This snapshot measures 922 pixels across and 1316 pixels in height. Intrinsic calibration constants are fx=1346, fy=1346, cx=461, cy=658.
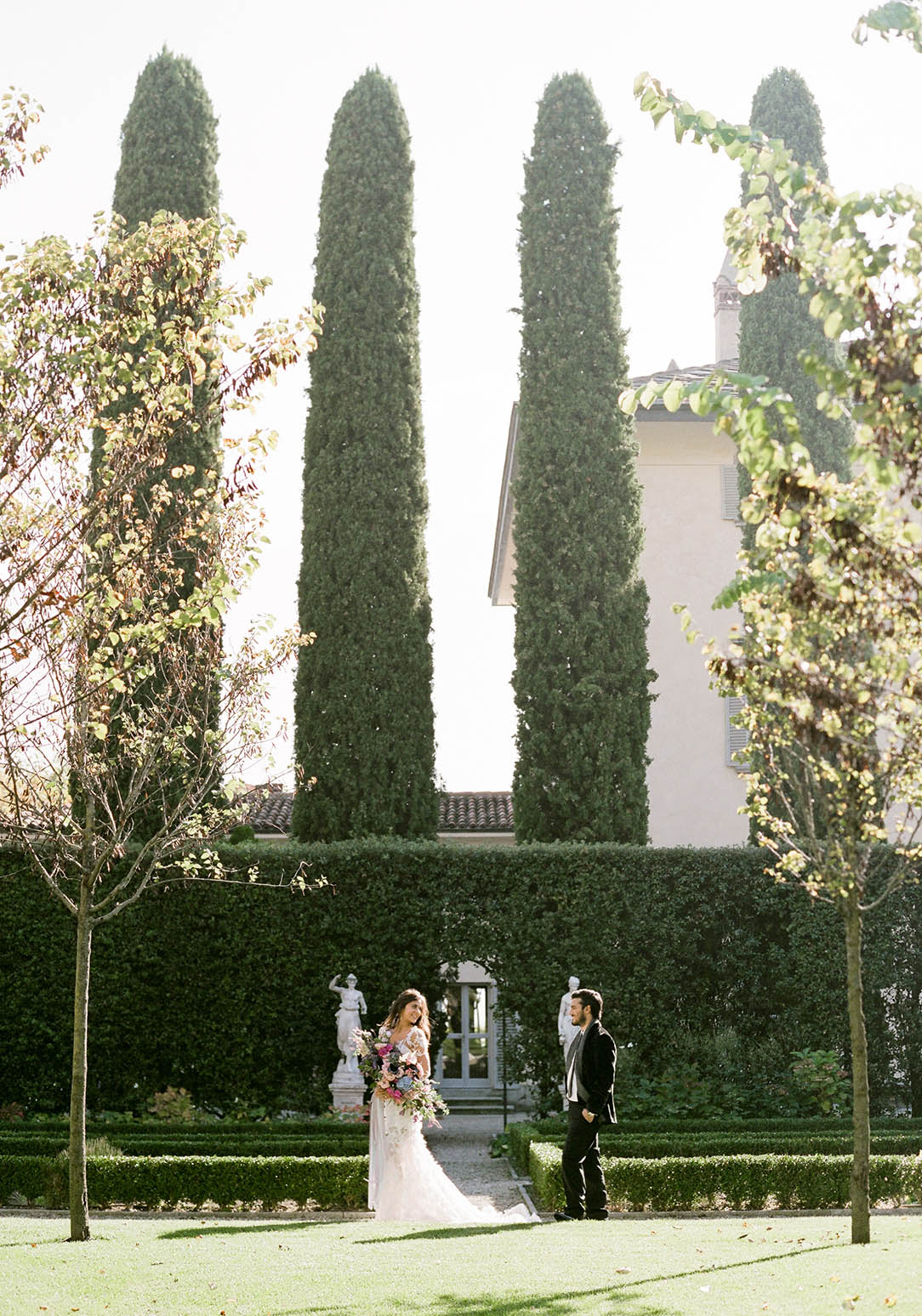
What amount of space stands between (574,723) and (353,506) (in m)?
4.70

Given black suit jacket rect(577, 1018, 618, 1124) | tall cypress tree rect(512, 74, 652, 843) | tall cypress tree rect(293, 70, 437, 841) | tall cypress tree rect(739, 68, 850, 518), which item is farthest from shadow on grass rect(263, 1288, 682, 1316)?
tall cypress tree rect(739, 68, 850, 518)

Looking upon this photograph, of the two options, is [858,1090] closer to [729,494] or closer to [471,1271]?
[471,1271]

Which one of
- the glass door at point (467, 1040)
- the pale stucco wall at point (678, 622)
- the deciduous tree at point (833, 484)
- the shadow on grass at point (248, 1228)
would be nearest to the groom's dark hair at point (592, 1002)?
the shadow on grass at point (248, 1228)

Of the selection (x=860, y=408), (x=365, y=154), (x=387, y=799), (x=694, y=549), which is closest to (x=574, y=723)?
(x=387, y=799)

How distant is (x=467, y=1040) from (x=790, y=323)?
17113 millimetres

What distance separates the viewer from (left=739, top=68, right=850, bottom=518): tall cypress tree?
2100 centimetres

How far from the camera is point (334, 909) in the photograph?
1744 cm

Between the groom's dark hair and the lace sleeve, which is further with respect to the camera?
the lace sleeve

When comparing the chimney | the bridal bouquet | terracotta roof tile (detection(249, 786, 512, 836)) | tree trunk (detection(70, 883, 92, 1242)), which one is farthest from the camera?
the chimney

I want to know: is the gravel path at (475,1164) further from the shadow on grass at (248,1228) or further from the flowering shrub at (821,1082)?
the flowering shrub at (821,1082)

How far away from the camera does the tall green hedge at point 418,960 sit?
1703 centimetres

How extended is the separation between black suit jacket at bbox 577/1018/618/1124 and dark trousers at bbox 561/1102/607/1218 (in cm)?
12

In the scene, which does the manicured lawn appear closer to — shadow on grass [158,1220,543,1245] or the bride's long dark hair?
→ shadow on grass [158,1220,543,1245]

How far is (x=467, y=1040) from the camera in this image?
3019cm
